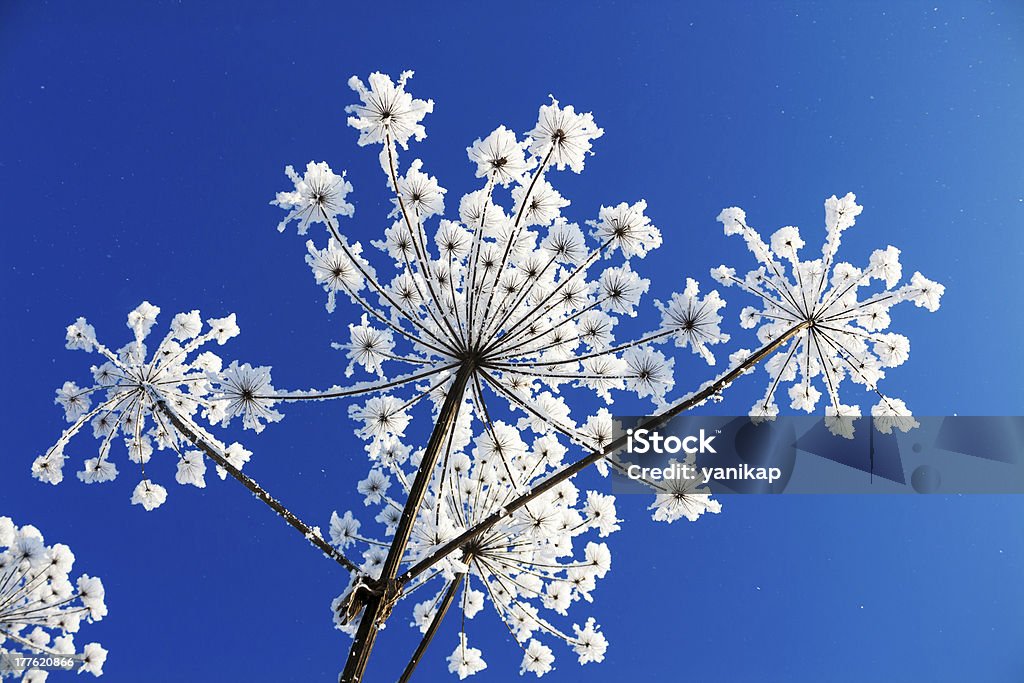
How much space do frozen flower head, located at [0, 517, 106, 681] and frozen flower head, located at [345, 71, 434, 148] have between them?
10453mm

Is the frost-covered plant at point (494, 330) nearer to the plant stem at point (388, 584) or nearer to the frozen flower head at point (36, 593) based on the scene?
the plant stem at point (388, 584)

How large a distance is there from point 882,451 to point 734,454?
8.69ft

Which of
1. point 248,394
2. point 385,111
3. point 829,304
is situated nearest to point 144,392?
point 248,394

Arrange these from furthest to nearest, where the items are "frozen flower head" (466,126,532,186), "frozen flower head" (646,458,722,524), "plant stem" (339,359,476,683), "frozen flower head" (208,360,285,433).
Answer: "frozen flower head" (646,458,722,524), "frozen flower head" (466,126,532,186), "frozen flower head" (208,360,285,433), "plant stem" (339,359,476,683)

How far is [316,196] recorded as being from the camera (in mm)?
7332

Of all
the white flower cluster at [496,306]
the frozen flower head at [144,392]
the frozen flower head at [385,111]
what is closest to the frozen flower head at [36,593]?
the frozen flower head at [144,392]

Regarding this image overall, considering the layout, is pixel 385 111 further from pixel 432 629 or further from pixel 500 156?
pixel 432 629

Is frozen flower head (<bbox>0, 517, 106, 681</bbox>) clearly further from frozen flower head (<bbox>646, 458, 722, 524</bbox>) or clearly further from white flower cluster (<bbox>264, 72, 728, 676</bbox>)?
frozen flower head (<bbox>646, 458, 722, 524</bbox>)

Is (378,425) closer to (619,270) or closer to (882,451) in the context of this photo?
(619,270)

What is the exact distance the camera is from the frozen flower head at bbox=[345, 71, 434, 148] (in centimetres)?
684

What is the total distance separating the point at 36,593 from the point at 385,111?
37.6ft

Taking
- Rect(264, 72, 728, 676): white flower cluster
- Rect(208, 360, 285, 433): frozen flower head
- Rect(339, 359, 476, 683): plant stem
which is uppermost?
Rect(264, 72, 728, 676): white flower cluster

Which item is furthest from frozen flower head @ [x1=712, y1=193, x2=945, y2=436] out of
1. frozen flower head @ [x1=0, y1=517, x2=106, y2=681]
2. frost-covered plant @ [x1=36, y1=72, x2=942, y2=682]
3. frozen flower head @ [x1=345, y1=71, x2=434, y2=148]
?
frozen flower head @ [x1=0, y1=517, x2=106, y2=681]

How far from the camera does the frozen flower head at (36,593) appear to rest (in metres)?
11.2
